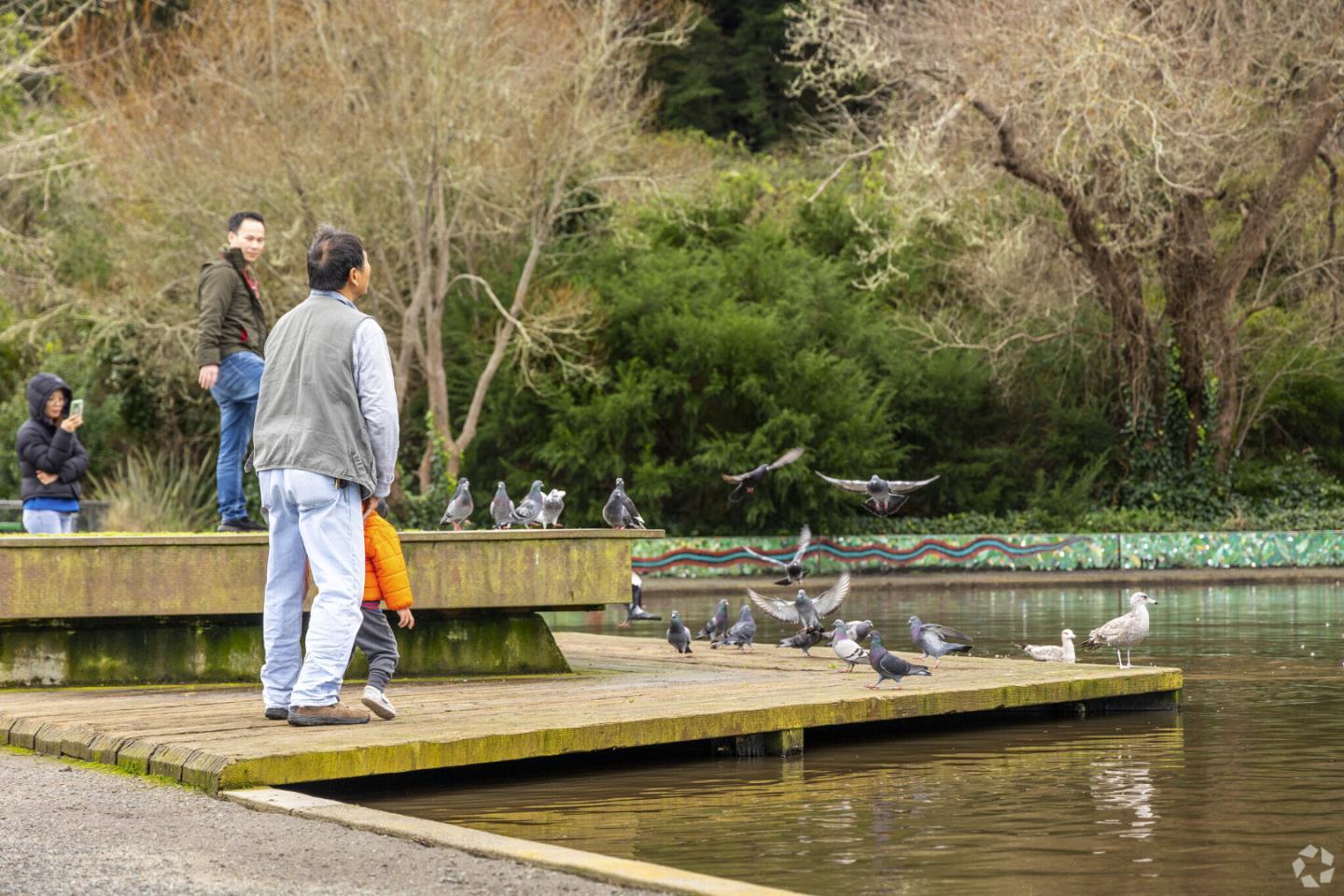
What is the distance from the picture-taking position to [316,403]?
7332 millimetres

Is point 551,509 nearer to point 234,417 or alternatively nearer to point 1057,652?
point 234,417

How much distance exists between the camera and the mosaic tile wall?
2838 centimetres

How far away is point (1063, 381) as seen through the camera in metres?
31.3

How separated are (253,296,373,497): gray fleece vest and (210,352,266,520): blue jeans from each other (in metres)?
2.85

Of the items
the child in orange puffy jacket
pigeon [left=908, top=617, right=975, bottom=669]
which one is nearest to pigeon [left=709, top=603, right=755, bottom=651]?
pigeon [left=908, top=617, right=975, bottom=669]

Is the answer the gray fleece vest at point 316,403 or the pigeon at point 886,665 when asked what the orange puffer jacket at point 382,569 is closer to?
the gray fleece vest at point 316,403

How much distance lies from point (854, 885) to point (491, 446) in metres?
25.6

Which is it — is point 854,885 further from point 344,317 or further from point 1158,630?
point 1158,630

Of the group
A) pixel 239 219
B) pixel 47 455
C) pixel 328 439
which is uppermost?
pixel 239 219

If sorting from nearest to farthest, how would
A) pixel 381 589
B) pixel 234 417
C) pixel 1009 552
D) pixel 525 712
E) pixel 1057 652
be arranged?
pixel 381 589, pixel 525 712, pixel 234 417, pixel 1057 652, pixel 1009 552

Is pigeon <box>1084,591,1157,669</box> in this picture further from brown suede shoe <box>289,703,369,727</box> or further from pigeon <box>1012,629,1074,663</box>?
brown suede shoe <box>289,703,369,727</box>

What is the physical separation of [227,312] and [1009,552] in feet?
68.0

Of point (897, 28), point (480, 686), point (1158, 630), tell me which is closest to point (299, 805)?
point (480, 686)

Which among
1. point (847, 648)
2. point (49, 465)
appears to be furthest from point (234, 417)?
point (847, 648)
